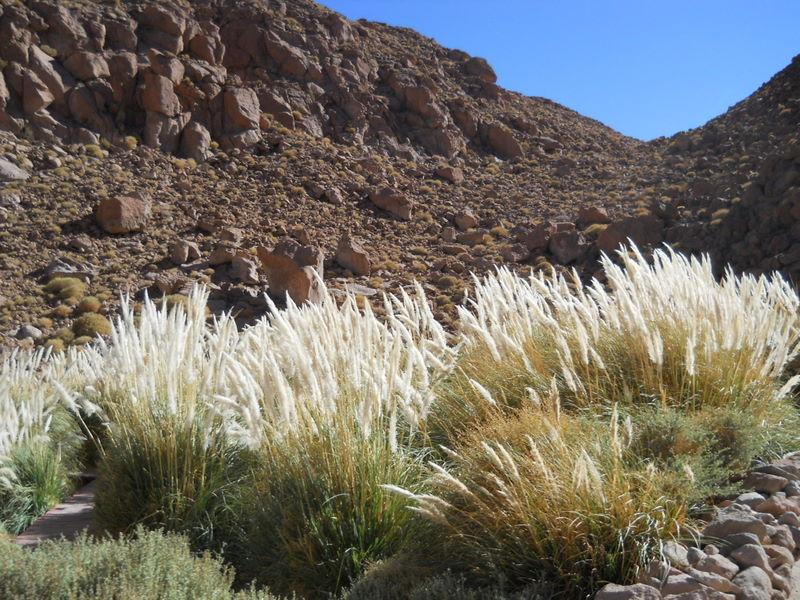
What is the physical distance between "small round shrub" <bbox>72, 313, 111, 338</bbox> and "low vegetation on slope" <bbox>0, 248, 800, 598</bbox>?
16.2 meters

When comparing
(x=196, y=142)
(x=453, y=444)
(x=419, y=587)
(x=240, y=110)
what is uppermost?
(x=240, y=110)

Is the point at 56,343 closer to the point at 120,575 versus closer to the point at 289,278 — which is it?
the point at 289,278

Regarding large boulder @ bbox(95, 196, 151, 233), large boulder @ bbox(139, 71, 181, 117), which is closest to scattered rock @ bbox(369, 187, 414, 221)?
large boulder @ bbox(95, 196, 151, 233)

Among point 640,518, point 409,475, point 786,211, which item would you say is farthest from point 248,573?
point 786,211

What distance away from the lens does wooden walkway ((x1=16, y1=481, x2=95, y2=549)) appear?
15.1 feet

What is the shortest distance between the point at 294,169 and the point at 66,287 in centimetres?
1434

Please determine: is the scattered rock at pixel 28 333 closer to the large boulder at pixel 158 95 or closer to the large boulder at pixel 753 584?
the large boulder at pixel 158 95

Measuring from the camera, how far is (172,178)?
32062mm

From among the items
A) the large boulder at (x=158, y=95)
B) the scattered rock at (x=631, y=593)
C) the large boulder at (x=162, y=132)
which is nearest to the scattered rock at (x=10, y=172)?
the large boulder at (x=162, y=132)

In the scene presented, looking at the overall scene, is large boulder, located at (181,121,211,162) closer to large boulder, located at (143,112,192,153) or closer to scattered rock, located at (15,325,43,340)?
large boulder, located at (143,112,192,153)

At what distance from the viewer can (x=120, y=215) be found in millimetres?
26766

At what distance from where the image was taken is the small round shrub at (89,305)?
2181 centimetres

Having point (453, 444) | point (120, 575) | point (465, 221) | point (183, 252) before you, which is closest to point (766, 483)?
point (453, 444)

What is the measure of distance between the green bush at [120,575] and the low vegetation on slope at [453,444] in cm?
21
